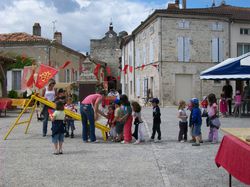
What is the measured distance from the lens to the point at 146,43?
3200cm

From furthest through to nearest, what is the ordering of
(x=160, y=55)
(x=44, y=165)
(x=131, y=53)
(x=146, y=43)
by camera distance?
(x=131, y=53)
(x=146, y=43)
(x=160, y=55)
(x=44, y=165)

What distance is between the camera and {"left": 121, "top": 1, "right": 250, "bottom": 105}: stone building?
28.0 metres

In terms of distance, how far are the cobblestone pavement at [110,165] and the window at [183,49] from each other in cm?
1867

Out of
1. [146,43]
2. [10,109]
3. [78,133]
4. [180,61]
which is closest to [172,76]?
[180,61]

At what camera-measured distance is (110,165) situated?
23.5 ft

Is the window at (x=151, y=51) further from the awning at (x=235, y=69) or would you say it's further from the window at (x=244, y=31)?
the awning at (x=235, y=69)

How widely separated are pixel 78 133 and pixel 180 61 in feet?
56.4

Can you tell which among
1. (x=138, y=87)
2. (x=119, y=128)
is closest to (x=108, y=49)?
(x=138, y=87)

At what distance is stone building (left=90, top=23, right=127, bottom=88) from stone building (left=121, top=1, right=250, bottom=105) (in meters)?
Result: 31.0

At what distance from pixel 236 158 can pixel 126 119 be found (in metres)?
5.46

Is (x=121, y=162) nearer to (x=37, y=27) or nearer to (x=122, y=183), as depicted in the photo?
(x=122, y=183)

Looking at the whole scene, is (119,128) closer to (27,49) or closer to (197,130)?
(197,130)

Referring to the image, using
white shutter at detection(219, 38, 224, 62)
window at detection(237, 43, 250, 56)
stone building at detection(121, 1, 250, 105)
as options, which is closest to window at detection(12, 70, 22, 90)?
stone building at detection(121, 1, 250, 105)

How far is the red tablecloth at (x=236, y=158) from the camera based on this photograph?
451cm
